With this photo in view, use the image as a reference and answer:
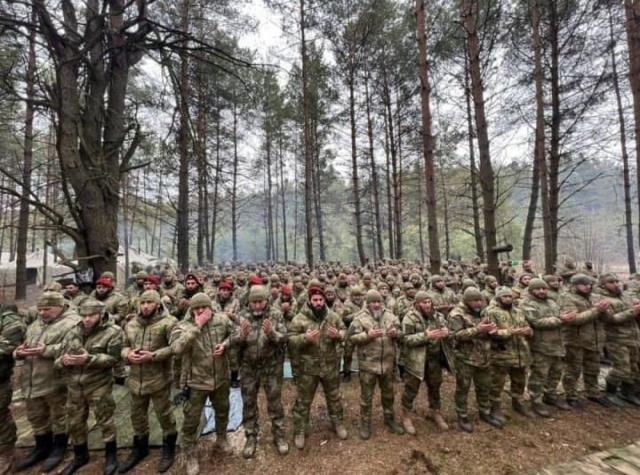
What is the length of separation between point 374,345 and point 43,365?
415cm

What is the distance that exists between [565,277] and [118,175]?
9674mm

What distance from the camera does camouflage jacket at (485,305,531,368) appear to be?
4.07 m

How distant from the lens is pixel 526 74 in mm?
10484

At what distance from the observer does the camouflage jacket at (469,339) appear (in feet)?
12.9

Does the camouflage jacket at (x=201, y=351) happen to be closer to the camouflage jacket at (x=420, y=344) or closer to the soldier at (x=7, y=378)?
the soldier at (x=7, y=378)

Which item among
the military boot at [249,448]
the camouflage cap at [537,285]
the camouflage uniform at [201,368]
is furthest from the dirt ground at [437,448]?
the camouflage cap at [537,285]

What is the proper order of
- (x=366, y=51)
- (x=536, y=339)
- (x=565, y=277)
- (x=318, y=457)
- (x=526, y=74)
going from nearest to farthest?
(x=318, y=457) → (x=536, y=339) → (x=565, y=277) → (x=526, y=74) → (x=366, y=51)

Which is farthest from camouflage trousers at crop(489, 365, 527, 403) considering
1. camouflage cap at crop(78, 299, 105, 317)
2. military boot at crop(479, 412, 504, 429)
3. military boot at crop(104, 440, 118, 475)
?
camouflage cap at crop(78, 299, 105, 317)

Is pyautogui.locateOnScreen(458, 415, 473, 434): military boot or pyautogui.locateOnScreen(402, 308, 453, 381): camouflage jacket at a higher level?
pyautogui.locateOnScreen(402, 308, 453, 381): camouflage jacket

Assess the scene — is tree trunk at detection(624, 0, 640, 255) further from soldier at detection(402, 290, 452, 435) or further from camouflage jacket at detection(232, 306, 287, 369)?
camouflage jacket at detection(232, 306, 287, 369)

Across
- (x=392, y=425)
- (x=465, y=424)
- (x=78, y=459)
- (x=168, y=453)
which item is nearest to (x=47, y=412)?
(x=78, y=459)

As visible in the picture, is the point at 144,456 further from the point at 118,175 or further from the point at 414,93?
the point at 414,93

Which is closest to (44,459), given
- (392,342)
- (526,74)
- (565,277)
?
(392,342)

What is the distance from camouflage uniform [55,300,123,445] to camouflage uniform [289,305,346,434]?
222 centimetres
